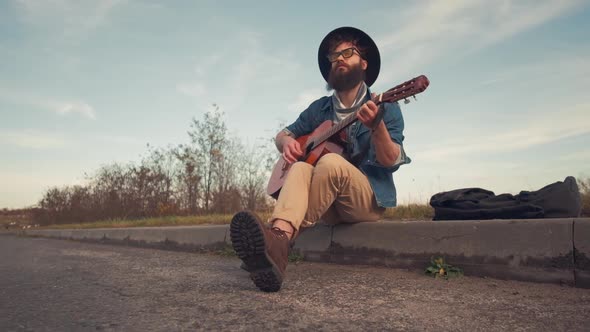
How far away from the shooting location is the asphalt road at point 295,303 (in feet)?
5.44

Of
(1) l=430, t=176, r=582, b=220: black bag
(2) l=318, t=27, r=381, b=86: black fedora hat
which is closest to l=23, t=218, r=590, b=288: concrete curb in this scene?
(1) l=430, t=176, r=582, b=220: black bag

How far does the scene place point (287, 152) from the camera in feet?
10.5

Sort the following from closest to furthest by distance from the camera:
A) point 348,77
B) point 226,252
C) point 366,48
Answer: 1. point 348,77
2. point 366,48
3. point 226,252

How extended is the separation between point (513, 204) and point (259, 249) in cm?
172

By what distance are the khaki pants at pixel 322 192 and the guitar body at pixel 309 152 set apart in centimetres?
37

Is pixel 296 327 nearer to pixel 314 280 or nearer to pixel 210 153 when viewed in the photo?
pixel 314 280

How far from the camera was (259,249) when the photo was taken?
2.03 meters

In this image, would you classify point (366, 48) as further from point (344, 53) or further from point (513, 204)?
point (513, 204)

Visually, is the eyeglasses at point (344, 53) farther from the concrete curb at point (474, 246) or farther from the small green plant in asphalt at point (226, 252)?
the small green plant in asphalt at point (226, 252)

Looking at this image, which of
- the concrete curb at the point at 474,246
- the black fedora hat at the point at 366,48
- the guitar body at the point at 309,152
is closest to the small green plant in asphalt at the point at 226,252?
the concrete curb at the point at 474,246

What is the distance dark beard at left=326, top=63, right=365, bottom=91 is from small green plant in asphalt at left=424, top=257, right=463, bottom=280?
5.06 feet

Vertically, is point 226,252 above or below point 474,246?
below

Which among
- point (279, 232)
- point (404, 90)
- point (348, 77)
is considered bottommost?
point (279, 232)

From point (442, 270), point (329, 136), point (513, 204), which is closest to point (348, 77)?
point (329, 136)
